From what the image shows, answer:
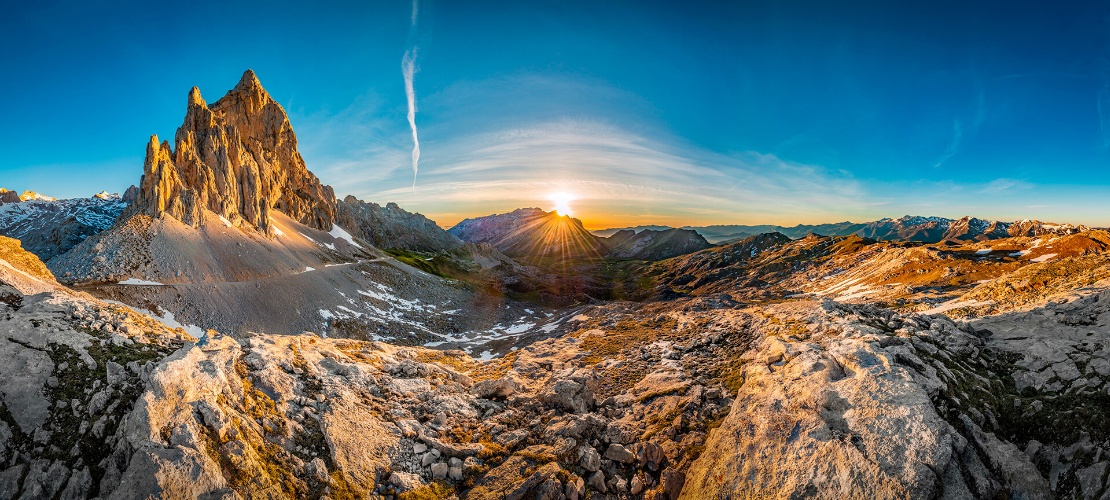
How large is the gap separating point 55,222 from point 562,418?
209198mm

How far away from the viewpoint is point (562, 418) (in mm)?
15938

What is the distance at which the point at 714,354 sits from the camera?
2156cm

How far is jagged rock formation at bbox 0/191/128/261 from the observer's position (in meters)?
113

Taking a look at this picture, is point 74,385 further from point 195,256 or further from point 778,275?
point 778,275

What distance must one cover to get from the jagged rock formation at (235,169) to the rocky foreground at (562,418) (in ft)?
214

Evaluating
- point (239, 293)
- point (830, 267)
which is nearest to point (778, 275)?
point (830, 267)

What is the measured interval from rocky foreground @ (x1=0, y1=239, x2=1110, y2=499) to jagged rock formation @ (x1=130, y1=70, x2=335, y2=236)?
65.1 m

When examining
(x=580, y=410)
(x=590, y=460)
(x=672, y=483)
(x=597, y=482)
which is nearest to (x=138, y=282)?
(x=580, y=410)

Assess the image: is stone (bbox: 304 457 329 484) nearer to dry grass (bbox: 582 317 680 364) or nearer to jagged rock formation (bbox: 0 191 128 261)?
dry grass (bbox: 582 317 680 364)

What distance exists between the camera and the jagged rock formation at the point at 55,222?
113062mm

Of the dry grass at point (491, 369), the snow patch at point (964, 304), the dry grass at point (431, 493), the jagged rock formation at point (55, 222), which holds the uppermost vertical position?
the jagged rock formation at point (55, 222)

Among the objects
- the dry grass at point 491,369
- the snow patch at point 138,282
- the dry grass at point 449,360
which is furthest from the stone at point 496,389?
the snow patch at point 138,282

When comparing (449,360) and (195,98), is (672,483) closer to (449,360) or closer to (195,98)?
(449,360)

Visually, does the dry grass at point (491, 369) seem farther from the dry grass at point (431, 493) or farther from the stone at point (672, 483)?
the stone at point (672, 483)
